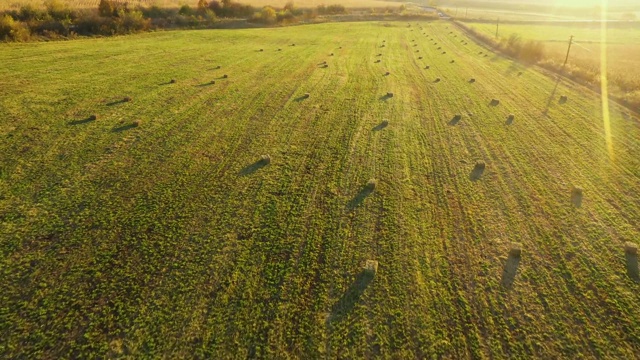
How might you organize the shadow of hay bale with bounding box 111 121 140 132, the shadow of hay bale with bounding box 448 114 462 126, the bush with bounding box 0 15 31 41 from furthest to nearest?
1. the bush with bounding box 0 15 31 41
2. the shadow of hay bale with bounding box 448 114 462 126
3. the shadow of hay bale with bounding box 111 121 140 132

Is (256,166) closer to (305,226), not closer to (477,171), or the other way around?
(305,226)

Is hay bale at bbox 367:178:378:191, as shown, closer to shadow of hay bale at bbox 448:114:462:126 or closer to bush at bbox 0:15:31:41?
shadow of hay bale at bbox 448:114:462:126

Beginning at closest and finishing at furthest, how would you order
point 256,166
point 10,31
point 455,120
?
point 256,166
point 455,120
point 10,31

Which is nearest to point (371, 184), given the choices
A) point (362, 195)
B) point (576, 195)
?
point (362, 195)

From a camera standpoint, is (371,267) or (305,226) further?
(305,226)

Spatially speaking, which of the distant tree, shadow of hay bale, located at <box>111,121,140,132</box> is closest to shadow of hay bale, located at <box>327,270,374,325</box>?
shadow of hay bale, located at <box>111,121,140,132</box>
